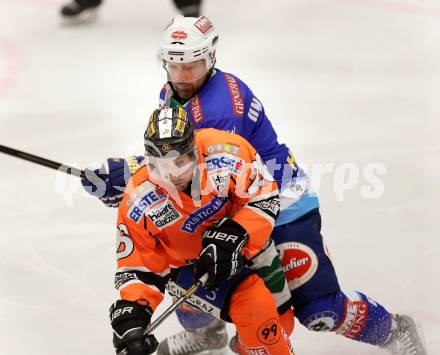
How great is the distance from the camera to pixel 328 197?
16.4 feet

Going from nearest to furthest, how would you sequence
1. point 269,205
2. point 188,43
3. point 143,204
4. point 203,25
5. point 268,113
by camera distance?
point 143,204
point 269,205
point 188,43
point 203,25
point 268,113

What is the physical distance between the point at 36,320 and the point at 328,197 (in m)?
1.65

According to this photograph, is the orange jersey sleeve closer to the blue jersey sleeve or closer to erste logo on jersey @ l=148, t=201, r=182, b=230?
erste logo on jersey @ l=148, t=201, r=182, b=230

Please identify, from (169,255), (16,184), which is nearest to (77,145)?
(16,184)

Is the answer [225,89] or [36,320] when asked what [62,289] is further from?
[225,89]

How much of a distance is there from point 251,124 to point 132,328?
1055 mm

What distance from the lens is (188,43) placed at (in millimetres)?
3787

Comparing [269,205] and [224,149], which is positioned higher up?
[224,149]

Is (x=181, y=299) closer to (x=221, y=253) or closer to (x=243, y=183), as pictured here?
(x=221, y=253)

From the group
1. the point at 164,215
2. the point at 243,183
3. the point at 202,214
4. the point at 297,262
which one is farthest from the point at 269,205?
the point at 297,262

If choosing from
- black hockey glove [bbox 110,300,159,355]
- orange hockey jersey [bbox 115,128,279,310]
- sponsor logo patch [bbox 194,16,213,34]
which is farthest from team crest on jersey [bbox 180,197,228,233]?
sponsor logo patch [bbox 194,16,213,34]

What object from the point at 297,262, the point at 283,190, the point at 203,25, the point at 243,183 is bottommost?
the point at 297,262

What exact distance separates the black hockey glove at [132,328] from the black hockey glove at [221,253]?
232 mm

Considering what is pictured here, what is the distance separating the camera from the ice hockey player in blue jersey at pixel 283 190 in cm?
370
